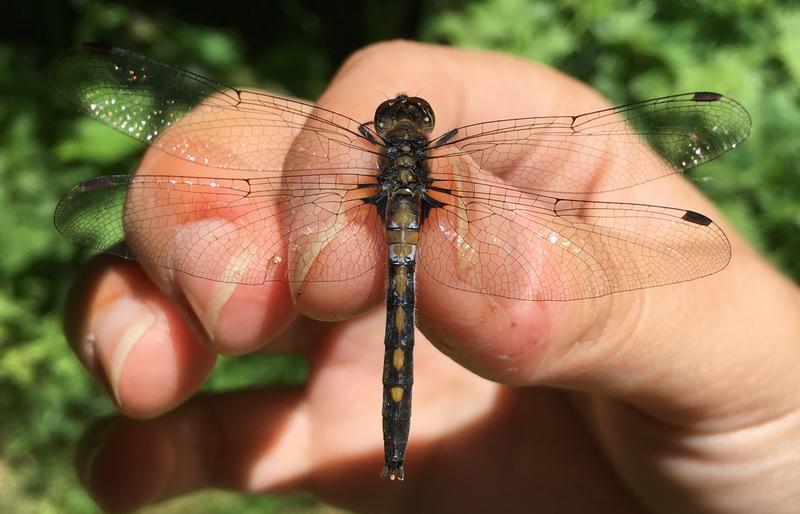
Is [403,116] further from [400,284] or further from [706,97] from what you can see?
[706,97]

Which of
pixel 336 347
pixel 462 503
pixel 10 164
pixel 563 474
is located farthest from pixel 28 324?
pixel 563 474

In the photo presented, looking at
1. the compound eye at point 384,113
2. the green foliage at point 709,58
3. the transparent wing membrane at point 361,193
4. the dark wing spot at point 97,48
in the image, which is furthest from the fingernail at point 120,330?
the green foliage at point 709,58

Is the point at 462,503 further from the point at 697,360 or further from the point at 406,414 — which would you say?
the point at 697,360

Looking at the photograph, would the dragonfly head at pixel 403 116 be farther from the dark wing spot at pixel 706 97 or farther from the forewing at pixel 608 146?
the dark wing spot at pixel 706 97

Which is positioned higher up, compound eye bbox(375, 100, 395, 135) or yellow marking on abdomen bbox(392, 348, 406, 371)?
compound eye bbox(375, 100, 395, 135)

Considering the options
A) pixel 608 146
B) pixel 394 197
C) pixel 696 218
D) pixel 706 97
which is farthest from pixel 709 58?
pixel 394 197

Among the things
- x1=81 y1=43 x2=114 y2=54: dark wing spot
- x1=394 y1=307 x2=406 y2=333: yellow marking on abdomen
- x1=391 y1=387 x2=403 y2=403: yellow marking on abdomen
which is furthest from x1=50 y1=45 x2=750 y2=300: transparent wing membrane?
x1=391 y1=387 x2=403 y2=403: yellow marking on abdomen

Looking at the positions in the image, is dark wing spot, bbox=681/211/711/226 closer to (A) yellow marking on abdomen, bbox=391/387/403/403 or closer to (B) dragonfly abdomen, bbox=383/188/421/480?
(B) dragonfly abdomen, bbox=383/188/421/480

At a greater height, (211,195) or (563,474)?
(211,195)
